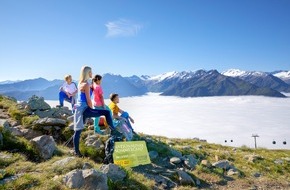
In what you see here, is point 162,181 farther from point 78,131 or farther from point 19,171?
point 19,171

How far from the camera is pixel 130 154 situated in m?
10.9

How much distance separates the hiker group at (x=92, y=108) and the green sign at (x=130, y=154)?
0.49 m

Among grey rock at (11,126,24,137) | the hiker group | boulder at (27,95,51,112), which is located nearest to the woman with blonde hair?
the hiker group

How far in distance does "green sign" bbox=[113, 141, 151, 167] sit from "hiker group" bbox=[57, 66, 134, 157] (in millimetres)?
486

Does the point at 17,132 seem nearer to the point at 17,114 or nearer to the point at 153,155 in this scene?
the point at 17,114

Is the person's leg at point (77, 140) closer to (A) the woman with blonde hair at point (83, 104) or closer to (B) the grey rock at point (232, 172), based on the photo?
(A) the woman with blonde hair at point (83, 104)

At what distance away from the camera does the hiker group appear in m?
10.3

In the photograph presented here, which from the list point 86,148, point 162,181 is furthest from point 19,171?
point 162,181

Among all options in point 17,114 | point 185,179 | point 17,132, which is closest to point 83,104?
point 17,132

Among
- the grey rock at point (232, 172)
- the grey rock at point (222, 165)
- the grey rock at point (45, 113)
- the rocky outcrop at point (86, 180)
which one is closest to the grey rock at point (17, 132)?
the grey rock at point (45, 113)

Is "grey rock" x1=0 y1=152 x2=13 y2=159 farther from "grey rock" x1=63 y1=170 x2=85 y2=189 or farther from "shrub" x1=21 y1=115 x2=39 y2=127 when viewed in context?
"shrub" x1=21 y1=115 x2=39 y2=127

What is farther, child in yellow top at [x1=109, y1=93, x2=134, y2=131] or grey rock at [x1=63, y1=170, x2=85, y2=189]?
child in yellow top at [x1=109, y1=93, x2=134, y2=131]

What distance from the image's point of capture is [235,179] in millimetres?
12469

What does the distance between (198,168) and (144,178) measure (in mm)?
3668
